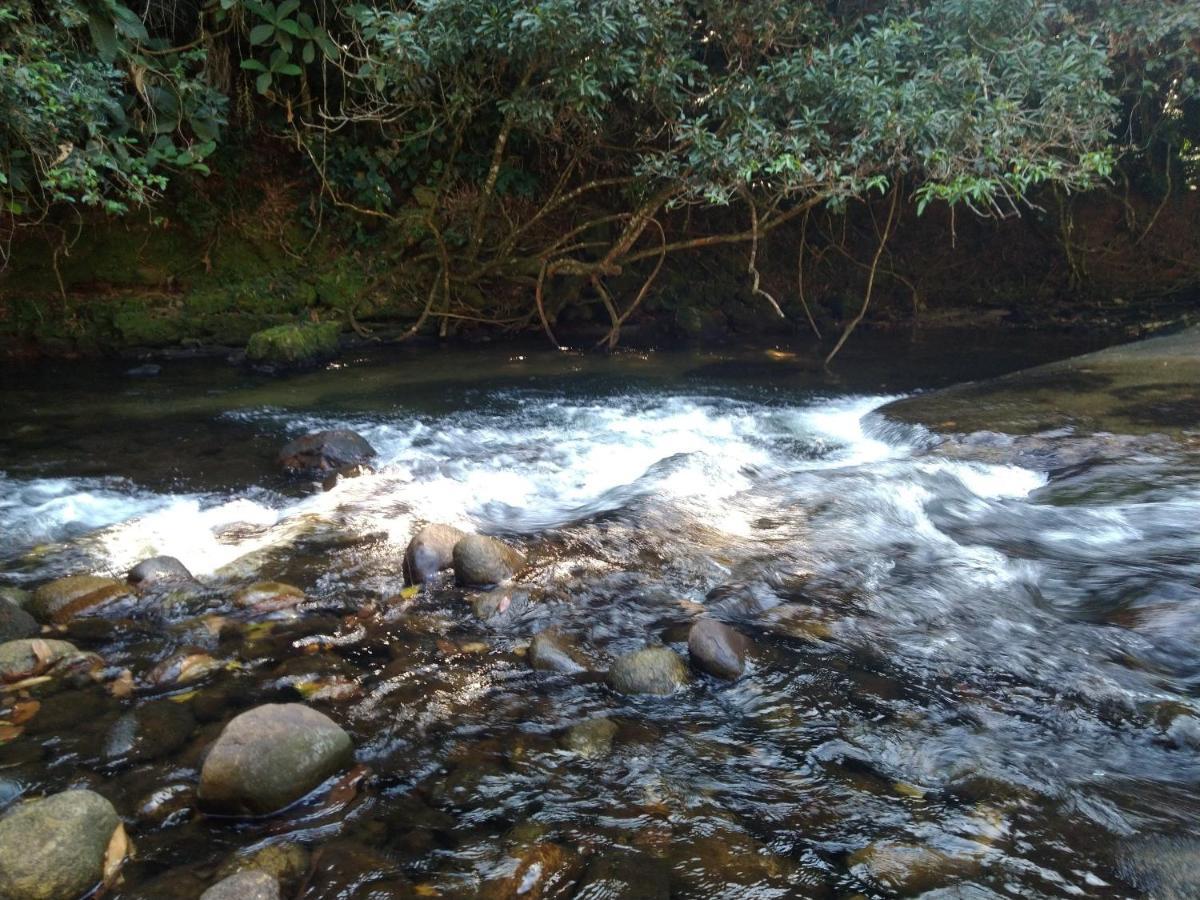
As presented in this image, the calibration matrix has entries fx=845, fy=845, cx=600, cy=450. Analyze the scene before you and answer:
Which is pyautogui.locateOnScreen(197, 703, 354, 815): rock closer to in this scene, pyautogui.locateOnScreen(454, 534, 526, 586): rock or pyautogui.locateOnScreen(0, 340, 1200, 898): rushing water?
pyautogui.locateOnScreen(0, 340, 1200, 898): rushing water

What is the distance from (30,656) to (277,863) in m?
1.53

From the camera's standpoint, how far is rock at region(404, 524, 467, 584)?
395 cm

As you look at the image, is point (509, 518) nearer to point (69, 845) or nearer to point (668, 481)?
point (668, 481)

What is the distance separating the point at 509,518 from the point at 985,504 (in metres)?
2.82

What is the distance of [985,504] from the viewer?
5.00 m

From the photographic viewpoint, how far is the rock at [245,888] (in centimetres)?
199

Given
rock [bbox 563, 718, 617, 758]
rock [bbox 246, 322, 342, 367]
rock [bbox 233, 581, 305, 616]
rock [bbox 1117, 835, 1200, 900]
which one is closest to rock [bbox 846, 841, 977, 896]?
rock [bbox 1117, 835, 1200, 900]

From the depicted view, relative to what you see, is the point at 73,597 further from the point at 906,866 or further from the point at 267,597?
the point at 906,866

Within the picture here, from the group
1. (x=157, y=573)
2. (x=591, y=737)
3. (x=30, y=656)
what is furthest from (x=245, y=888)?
(x=157, y=573)

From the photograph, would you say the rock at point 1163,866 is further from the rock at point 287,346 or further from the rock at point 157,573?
the rock at point 287,346

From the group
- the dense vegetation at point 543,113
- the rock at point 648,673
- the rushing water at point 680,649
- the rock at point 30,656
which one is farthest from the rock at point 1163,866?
the dense vegetation at point 543,113

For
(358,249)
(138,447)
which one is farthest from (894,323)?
(138,447)

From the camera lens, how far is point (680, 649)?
3.35m

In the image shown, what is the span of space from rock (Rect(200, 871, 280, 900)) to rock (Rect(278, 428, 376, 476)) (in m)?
3.74
